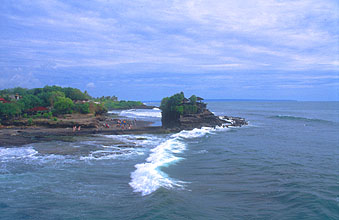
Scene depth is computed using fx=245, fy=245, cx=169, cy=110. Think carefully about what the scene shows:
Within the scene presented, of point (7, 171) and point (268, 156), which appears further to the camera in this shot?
point (268, 156)

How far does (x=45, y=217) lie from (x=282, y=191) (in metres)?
10.9

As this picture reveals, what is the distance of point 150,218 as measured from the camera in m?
9.37

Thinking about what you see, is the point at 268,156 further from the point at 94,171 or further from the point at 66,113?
the point at 66,113

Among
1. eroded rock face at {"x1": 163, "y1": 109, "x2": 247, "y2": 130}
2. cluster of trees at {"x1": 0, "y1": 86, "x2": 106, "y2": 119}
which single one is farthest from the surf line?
cluster of trees at {"x1": 0, "y1": 86, "x2": 106, "y2": 119}

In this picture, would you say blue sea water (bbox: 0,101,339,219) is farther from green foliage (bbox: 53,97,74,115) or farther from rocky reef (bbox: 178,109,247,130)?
green foliage (bbox: 53,97,74,115)

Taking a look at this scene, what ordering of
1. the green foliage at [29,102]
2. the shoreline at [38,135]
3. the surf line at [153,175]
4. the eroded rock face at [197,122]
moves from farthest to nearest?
1. the green foliage at [29,102]
2. the eroded rock face at [197,122]
3. the shoreline at [38,135]
4. the surf line at [153,175]

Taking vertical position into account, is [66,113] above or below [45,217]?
above

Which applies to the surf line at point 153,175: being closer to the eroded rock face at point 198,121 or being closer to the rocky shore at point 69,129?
the rocky shore at point 69,129

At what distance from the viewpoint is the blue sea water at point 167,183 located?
10.1 m

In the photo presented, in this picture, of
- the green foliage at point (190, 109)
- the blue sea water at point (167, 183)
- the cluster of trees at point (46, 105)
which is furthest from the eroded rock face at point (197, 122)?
the blue sea water at point (167, 183)

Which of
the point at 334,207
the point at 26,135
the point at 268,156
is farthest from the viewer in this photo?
the point at 26,135

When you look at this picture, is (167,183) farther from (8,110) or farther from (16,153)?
(8,110)

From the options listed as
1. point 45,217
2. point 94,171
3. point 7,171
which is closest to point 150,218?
point 45,217

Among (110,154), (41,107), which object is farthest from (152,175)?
(41,107)
